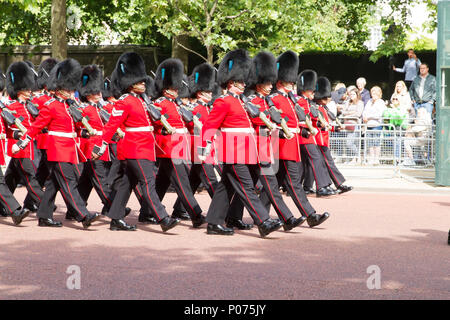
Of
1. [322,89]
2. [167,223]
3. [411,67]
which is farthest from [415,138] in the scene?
[167,223]

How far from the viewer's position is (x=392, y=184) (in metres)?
13.8

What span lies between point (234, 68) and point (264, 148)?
2.78 feet

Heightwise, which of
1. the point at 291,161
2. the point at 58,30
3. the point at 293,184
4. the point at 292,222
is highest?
the point at 58,30

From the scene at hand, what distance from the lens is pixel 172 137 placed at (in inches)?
359

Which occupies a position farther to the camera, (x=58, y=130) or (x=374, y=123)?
(x=374, y=123)

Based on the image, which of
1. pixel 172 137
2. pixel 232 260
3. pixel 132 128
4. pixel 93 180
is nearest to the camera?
pixel 232 260

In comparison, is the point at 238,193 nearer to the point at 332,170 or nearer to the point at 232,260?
the point at 232,260

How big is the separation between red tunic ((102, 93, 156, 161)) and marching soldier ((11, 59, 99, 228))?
589 millimetres

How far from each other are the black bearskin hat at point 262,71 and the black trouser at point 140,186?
1.29 m

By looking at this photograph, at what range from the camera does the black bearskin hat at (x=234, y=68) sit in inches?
342

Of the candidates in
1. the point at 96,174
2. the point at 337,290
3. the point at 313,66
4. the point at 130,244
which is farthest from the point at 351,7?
the point at 337,290

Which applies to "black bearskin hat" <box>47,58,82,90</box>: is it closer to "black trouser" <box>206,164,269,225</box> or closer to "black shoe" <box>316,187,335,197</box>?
"black trouser" <box>206,164,269,225</box>

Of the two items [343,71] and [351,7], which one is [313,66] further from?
[351,7]

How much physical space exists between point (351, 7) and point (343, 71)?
308cm
